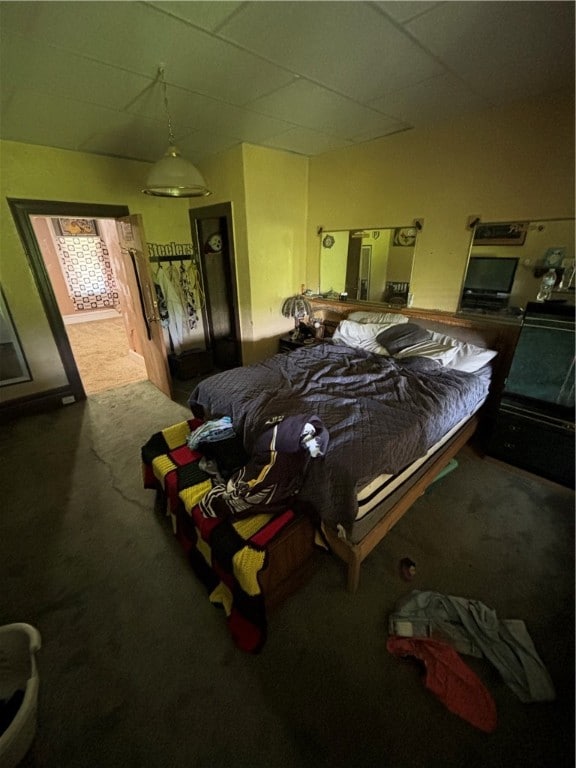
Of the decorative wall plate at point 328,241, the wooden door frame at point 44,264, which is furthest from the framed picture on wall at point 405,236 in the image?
the wooden door frame at point 44,264

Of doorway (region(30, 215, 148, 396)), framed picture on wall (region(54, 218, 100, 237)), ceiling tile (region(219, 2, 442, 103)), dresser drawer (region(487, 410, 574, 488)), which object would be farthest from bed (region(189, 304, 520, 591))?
framed picture on wall (region(54, 218, 100, 237))

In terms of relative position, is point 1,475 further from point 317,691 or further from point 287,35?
point 287,35

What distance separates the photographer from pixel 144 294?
11.1ft

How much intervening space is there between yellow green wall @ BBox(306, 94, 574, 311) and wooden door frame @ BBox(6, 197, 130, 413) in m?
2.55

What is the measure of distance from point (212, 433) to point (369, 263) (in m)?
2.60

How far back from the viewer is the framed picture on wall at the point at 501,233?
242 cm

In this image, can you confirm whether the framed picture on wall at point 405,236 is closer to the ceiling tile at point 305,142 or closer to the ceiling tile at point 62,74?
the ceiling tile at point 305,142

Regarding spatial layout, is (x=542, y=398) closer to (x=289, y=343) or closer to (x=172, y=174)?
(x=289, y=343)

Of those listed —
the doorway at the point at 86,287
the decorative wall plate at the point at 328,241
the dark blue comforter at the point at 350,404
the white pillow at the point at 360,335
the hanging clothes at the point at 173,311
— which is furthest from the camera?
the doorway at the point at 86,287

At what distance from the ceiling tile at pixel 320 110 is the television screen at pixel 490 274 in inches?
54.5

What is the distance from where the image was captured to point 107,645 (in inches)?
56.0

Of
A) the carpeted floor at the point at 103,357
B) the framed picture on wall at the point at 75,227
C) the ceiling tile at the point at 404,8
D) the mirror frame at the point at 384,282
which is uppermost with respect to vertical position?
the ceiling tile at the point at 404,8

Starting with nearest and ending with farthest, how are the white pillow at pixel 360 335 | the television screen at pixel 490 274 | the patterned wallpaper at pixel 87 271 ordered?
the television screen at pixel 490 274 < the white pillow at pixel 360 335 < the patterned wallpaper at pixel 87 271

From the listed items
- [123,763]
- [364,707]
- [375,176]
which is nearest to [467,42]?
[375,176]
